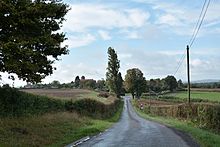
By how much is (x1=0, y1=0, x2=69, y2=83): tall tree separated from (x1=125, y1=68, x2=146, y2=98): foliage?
145 metres

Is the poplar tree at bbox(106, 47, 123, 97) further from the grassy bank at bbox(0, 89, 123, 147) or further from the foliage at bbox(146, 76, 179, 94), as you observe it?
the grassy bank at bbox(0, 89, 123, 147)

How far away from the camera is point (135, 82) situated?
170625 mm

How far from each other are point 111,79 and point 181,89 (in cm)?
3352

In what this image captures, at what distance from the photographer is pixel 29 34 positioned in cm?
2305

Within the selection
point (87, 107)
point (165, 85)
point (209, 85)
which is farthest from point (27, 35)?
point (165, 85)

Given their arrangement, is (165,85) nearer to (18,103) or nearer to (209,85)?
(209,85)

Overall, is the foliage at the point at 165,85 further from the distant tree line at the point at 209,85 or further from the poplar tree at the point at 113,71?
the poplar tree at the point at 113,71

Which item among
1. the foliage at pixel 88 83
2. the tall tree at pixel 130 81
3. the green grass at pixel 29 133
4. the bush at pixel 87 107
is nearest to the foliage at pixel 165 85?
the tall tree at pixel 130 81

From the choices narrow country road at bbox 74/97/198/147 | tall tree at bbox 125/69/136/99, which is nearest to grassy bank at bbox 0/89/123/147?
narrow country road at bbox 74/97/198/147

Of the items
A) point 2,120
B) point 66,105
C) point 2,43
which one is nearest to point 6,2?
point 2,43

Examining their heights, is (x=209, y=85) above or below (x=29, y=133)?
above

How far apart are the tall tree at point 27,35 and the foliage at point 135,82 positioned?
145m

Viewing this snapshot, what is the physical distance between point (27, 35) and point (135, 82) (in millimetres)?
148655

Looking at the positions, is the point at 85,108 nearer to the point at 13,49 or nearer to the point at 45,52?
the point at 45,52
